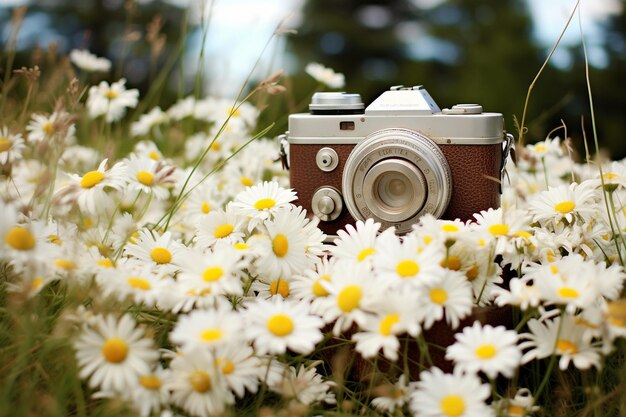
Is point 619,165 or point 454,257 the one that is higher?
point 619,165

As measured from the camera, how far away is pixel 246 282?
4.69 ft

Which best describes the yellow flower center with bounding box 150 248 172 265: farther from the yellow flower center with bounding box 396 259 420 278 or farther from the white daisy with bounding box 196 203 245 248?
the yellow flower center with bounding box 396 259 420 278

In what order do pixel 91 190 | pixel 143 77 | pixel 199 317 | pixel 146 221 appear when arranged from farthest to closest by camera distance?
pixel 143 77 < pixel 146 221 < pixel 91 190 < pixel 199 317

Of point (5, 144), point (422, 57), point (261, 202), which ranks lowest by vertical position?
point (261, 202)

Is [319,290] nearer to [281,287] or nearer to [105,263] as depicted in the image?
Result: [281,287]

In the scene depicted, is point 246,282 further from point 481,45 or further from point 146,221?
point 481,45

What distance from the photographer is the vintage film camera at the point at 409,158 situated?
4.80ft

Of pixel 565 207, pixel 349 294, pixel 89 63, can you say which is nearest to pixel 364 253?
pixel 349 294

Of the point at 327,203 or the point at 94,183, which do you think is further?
the point at 327,203

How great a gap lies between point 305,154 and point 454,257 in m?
0.51

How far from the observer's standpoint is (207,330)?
1016 millimetres

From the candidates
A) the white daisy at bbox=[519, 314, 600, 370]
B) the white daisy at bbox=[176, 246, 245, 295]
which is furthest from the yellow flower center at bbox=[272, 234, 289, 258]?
the white daisy at bbox=[519, 314, 600, 370]

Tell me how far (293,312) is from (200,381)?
168mm

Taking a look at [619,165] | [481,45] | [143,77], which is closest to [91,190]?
[619,165]
